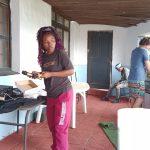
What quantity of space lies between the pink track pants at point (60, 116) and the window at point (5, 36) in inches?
55.0

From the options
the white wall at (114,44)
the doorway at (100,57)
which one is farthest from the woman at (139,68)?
the doorway at (100,57)

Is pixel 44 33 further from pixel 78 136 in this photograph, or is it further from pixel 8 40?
pixel 78 136

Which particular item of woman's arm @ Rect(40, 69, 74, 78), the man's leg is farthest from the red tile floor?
the man's leg

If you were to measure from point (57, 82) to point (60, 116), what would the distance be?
34 cm

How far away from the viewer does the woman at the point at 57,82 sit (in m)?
2.89

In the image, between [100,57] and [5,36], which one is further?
[100,57]

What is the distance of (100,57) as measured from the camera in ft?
29.1

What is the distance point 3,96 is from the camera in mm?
3094

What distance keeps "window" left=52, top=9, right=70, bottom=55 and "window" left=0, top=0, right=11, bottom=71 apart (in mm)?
2080

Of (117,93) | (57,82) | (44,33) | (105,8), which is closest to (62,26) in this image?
(105,8)

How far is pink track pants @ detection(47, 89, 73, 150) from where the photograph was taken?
9.49 feet

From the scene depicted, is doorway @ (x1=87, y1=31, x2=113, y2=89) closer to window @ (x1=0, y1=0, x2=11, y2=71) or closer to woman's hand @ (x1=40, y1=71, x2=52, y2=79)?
window @ (x1=0, y1=0, x2=11, y2=71)

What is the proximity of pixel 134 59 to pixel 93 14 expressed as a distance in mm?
2578

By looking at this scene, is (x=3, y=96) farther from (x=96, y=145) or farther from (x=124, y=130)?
(x=124, y=130)
